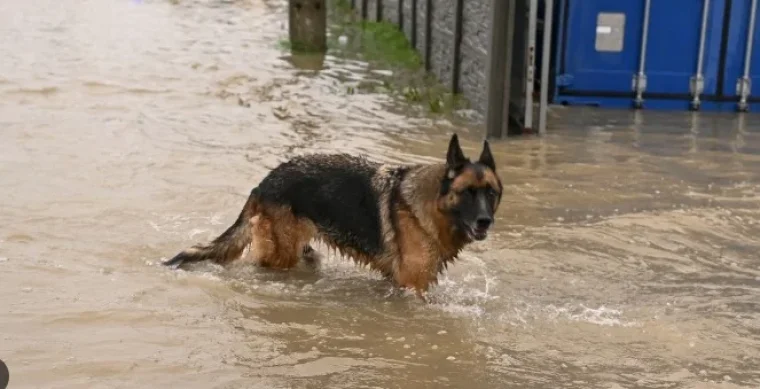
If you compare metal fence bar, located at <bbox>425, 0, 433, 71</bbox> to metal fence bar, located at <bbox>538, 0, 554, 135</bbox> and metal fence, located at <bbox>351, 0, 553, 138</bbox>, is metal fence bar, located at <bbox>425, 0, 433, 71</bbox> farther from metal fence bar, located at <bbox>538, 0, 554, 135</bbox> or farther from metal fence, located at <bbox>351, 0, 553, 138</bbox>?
metal fence bar, located at <bbox>538, 0, 554, 135</bbox>

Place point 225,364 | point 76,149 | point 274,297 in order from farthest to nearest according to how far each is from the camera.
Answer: point 76,149 → point 274,297 → point 225,364

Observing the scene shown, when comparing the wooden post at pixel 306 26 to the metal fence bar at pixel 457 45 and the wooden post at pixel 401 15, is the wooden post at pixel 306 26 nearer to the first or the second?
the wooden post at pixel 401 15

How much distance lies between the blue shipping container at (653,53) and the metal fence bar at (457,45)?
1.39 m

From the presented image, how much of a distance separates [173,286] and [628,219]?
379 cm

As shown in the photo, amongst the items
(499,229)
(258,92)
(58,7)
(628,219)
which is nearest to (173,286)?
(499,229)

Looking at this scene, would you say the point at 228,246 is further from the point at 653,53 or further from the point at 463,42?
the point at 653,53

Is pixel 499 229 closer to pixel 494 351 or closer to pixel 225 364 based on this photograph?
pixel 494 351

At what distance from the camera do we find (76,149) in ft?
32.4

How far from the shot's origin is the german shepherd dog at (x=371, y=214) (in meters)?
5.91

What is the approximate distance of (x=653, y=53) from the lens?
12547 mm

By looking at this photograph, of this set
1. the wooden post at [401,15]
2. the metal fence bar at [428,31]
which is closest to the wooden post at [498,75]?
the metal fence bar at [428,31]

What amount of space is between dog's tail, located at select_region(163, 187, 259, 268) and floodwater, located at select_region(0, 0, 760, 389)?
11cm

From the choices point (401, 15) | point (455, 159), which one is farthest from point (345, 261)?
point (401, 15)

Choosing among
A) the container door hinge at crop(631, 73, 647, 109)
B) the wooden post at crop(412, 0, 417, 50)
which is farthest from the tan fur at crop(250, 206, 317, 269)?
the wooden post at crop(412, 0, 417, 50)
